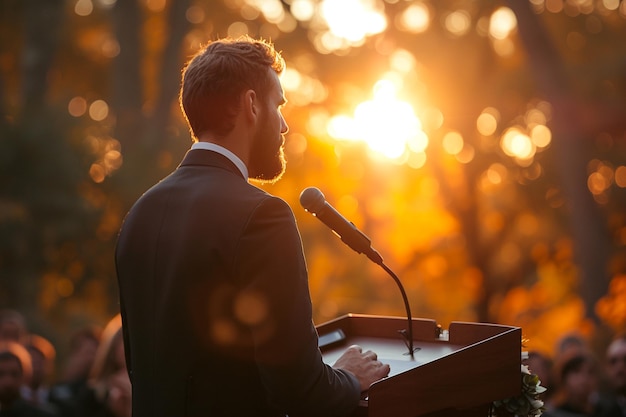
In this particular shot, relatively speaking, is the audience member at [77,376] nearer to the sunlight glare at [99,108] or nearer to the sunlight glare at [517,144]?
the sunlight glare at [99,108]

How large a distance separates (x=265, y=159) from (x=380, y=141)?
21.9m

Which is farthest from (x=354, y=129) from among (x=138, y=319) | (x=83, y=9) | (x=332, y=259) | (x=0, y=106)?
(x=138, y=319)

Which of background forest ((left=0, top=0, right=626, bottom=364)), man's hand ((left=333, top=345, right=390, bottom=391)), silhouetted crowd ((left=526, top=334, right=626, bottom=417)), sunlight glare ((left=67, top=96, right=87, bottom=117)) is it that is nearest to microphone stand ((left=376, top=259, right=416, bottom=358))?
man's hand ((left=333, top=345, right=390, bottom=391))

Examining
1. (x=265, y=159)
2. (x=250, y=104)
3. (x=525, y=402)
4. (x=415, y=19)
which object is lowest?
(x=525, y=402)

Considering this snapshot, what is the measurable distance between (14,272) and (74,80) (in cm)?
1218

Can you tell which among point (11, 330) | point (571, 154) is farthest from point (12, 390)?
point (571, 154)

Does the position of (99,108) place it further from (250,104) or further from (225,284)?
(225,284)

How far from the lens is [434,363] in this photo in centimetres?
324

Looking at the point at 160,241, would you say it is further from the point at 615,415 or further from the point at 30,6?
the point at 30,6

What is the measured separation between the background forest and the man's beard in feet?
42.1

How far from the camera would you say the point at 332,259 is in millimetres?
31016

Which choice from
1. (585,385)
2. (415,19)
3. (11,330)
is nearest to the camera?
(585,385)

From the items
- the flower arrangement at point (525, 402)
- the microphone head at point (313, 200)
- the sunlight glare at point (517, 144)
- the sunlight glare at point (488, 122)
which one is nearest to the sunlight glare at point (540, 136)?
the sunlight glare at point (517, 144)

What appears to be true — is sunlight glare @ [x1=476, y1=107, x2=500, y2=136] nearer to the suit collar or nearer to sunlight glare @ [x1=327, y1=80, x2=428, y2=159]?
sunlight glare @ [x1=327, y1=80, x2=428, y2=159]
